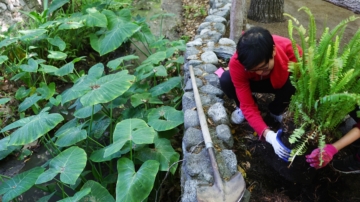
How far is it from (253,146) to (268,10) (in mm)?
2328

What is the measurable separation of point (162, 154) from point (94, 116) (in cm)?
83

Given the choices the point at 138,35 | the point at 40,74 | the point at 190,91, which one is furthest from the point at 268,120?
the point at 40,74

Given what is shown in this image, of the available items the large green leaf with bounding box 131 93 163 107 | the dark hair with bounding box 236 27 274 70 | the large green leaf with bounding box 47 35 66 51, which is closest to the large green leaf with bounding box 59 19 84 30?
the large green leaf with bounding box 47 35 66 51

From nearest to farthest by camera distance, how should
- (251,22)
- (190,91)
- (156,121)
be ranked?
(156,121) → (190,91) → (251,22)

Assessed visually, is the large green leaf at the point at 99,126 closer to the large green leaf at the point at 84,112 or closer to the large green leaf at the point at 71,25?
the large green leaf at the point at 84,112

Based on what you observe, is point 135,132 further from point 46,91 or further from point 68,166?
point 46,91

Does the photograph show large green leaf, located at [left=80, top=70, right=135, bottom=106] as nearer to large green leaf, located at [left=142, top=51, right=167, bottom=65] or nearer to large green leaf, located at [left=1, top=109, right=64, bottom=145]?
large green leaf, located at [left=1, top=109, right=64, bottom=145]

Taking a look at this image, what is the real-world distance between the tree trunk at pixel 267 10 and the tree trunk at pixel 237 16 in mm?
835

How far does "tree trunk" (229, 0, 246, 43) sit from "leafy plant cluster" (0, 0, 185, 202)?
1.96ft

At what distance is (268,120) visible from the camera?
2309 millimetres

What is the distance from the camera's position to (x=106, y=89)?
7.21 ft

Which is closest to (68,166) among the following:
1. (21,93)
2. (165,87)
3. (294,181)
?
(165,87)

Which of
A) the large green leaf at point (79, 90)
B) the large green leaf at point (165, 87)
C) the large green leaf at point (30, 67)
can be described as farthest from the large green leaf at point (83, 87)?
the large green leaf at point (30, 67)

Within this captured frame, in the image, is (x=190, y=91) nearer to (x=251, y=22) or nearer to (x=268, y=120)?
(x=268, y=120)
